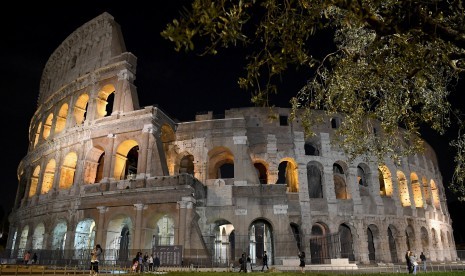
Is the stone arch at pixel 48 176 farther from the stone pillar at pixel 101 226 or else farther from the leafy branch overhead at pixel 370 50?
the leafy branch overhead at pixel 370 50

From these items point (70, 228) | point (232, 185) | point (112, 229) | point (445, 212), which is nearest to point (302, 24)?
point (232, 185)

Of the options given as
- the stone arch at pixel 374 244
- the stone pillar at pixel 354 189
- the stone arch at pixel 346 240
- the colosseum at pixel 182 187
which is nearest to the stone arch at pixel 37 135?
the colosseum at pixel 182 187

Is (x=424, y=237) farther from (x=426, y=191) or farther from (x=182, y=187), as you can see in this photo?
(x=182, y=187)

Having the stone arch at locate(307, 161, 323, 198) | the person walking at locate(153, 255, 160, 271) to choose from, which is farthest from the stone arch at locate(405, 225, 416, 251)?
the person walking at locate(153, 255, 160, 271)

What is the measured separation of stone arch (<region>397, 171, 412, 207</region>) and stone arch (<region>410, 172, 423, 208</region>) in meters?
1.89

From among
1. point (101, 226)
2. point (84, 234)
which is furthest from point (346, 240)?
point (84, 234)

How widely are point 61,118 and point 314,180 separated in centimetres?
2346

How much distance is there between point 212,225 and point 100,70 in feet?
51.3

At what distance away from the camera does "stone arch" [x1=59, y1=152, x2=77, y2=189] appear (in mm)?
27188

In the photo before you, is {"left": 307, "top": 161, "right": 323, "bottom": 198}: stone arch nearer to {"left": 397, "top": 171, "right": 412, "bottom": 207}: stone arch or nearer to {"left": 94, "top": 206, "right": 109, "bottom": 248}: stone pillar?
{"left": 397, "top": 171, "right": 412, "bottom": 207}: stone arch

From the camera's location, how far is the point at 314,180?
2988 centimetres

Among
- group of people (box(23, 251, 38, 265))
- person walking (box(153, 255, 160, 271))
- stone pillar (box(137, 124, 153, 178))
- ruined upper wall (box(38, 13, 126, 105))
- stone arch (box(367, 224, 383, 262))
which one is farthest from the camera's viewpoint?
ruined upper wall (box(38, 13, 126, 105))

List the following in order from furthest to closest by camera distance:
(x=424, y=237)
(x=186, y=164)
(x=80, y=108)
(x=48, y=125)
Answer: (x=424, y=237) < (x=48, y=125) < (x=80, y=108) < (x=186, y=164)

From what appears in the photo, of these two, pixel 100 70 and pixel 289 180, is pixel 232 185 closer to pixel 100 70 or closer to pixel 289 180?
pixel 289 180
